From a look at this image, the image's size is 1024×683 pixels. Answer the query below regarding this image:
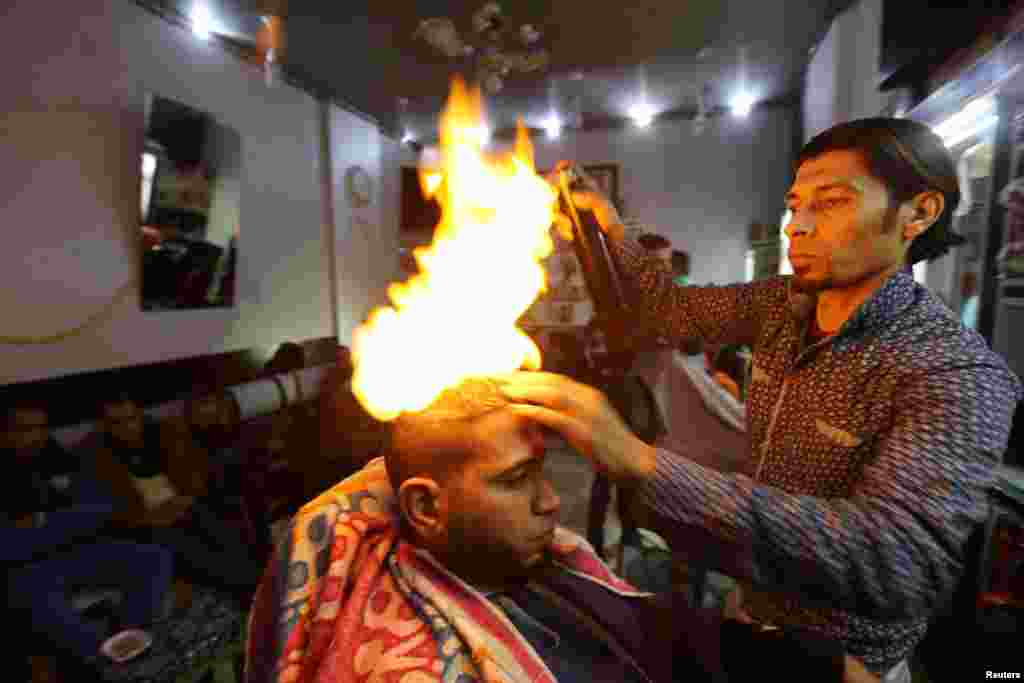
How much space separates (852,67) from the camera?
3393mm

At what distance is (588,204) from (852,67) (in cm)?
329

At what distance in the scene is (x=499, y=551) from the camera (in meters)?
0.98

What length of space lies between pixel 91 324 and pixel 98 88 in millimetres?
1512

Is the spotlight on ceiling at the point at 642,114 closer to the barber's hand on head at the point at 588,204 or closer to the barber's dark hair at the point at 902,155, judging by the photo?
the barber's hand on head at the point at 588,204

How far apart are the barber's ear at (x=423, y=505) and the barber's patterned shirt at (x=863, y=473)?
0.43 m

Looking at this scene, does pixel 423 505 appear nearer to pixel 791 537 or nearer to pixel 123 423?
pixel 791 537

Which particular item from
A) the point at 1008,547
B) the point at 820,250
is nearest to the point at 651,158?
the point at 1008,547

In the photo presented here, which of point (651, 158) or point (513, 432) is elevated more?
point (651, 158)

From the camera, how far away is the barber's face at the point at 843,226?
1.00m

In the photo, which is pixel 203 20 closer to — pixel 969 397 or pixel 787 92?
pixel 969 397

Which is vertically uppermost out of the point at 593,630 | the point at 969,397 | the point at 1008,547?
the point at 969,397

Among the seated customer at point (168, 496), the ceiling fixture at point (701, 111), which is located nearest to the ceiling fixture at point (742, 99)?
the ceiling fixture at point (701, 111)

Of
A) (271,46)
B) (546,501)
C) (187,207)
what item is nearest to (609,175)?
(271,46)

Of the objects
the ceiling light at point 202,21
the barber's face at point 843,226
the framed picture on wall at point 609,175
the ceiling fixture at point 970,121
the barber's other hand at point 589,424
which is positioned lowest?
the barber's other hand at point 589,424
